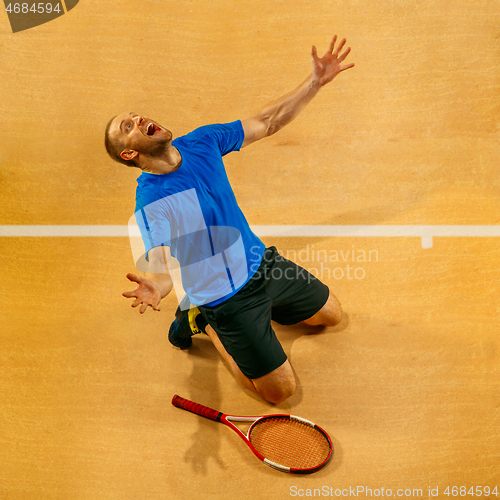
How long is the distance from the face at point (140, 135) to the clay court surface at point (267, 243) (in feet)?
3.58

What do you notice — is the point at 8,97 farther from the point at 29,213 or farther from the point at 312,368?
the point at 312,368

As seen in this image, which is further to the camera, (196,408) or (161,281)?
(196,408)

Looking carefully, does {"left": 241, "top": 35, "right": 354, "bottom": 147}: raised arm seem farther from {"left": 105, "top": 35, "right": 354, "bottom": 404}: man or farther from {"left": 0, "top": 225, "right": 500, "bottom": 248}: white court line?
{"left": 0, "top": 225, "right": 500, "bottom": 248}: white court line

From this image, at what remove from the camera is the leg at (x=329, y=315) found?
9.33 feet

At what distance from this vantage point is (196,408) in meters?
2.67

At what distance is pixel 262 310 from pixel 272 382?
400mm

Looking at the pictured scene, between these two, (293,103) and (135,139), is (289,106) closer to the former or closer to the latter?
(293,103)

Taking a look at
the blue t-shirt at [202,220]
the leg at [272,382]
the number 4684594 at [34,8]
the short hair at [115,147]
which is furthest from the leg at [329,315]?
the number 4684594 at [34,8]

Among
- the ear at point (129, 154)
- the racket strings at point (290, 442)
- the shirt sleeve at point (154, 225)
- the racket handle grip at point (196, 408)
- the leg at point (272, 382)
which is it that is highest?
the ear at point (129, 154)

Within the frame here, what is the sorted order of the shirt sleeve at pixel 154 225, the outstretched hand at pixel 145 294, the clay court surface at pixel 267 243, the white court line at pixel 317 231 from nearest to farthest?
the outstretched hand at pixel 145 294
the shirt sleeve at pixel 154 225
the clay court surface at pixel 267 243
the white court line at pixel 317 231

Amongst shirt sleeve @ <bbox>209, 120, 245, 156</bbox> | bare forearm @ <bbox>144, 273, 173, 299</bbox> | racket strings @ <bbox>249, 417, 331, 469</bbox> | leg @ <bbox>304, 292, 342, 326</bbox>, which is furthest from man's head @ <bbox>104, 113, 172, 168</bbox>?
racket strings @ <bbox>249, 417, 331, 469</bbox>

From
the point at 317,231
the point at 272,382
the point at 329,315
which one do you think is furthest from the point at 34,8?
the point at 272,382

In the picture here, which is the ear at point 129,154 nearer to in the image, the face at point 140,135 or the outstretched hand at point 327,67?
the face at point 140,135

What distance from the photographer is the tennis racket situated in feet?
8.14
